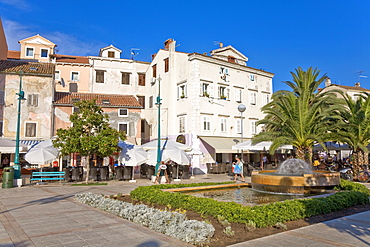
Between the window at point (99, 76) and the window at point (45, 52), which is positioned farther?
the window at point (45, 52)

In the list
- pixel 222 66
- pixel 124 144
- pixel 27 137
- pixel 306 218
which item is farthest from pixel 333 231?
pixel 27 137

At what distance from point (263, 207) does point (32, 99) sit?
28.0 meters

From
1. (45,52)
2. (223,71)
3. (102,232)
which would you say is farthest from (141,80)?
(102,232)

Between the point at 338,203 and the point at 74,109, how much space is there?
89.2ft

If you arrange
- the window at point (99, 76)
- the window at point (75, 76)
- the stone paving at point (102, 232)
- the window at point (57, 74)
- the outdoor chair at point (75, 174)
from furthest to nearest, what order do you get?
the window at point (99, 76) → the window at point (75, 76) → the window at point (57, 74) → the outdoor chair at point (75, 174) → the stone paving at point (102, 232)

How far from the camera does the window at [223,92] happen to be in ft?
105

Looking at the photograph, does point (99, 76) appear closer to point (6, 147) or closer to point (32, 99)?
point (32, 99)

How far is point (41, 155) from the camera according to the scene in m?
19.3

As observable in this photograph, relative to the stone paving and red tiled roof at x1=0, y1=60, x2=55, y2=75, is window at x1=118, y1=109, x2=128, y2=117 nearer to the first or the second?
red tiled roof at x1=0, y1=60, x2=55, y2=75

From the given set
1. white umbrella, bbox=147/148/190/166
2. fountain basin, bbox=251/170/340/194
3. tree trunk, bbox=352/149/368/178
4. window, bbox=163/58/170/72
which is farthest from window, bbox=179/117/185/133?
fountain basin, bbox=251/170/340/194

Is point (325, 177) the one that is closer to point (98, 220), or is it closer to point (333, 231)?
point (333, 231)

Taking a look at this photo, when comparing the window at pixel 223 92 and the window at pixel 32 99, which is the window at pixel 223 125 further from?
the window at pixel 32 99

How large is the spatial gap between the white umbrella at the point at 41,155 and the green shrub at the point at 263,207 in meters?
10.6

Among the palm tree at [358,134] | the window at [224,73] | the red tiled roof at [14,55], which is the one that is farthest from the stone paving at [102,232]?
the red tiled roof at [14,55]
